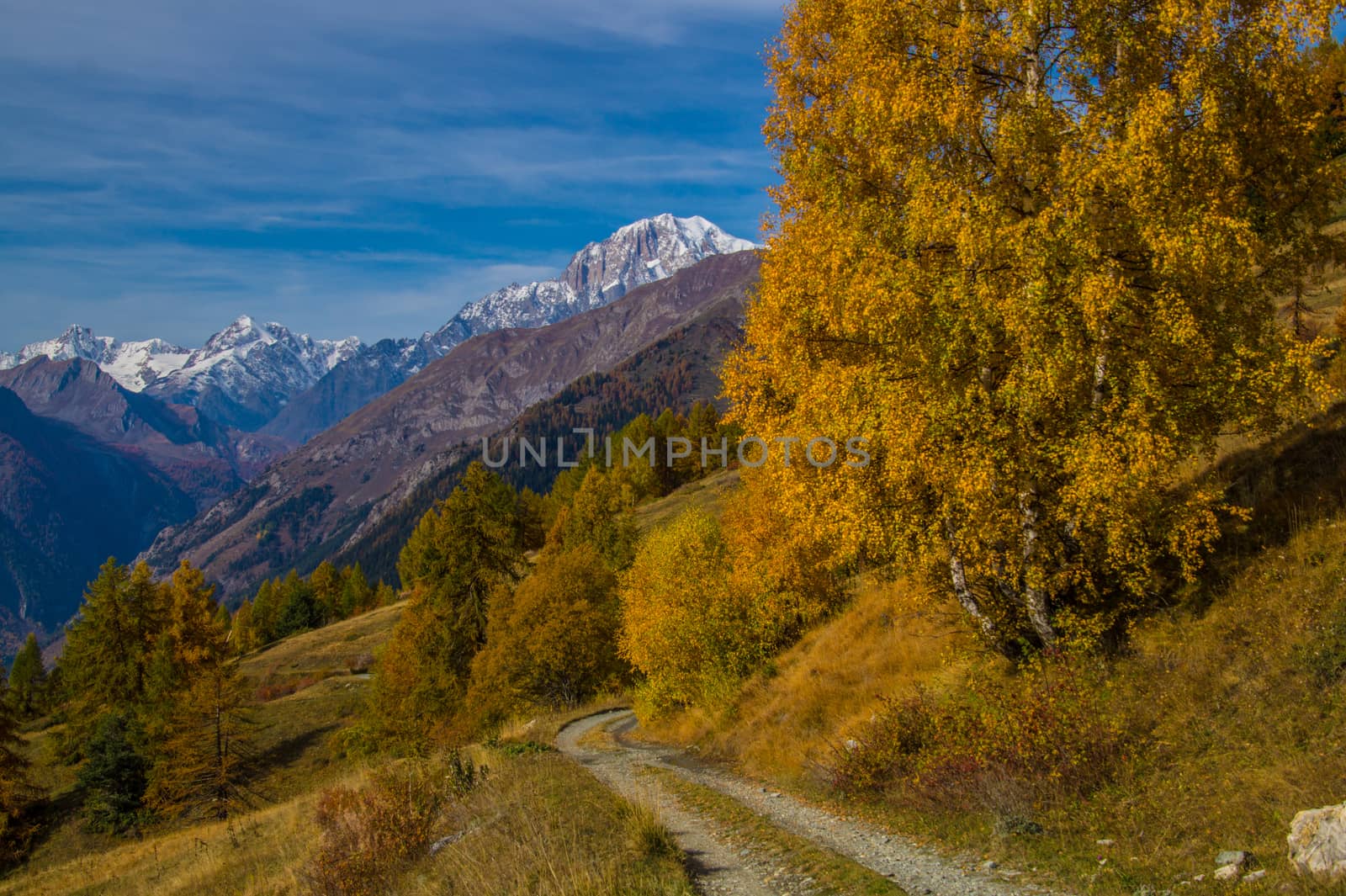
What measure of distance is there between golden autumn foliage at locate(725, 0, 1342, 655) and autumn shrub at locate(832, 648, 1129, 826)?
4.98 feet

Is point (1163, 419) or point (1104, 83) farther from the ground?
point (1104, 83)

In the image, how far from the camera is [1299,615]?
11.4 metres

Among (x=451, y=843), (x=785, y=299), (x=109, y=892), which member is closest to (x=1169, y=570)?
(x=785, y=299)

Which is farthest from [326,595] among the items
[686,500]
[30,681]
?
[686,500]

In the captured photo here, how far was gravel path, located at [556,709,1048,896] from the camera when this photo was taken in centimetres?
954

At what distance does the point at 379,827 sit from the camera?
14484mm

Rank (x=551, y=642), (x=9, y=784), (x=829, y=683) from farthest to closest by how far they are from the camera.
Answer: (x=551, y=642), (x=9, y=784), (x=829, y=683)

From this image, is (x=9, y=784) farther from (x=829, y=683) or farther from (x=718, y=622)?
(x=829, y=683)

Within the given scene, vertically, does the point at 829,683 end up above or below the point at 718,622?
below

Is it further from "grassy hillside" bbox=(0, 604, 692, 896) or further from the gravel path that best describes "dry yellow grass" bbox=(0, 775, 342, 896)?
the gravel path

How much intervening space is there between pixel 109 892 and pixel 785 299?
30.5 metres

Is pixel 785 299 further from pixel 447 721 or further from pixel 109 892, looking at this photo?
pixel 447 721

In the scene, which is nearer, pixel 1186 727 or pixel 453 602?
pixel 1186 727

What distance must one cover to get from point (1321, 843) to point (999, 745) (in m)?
4.85
